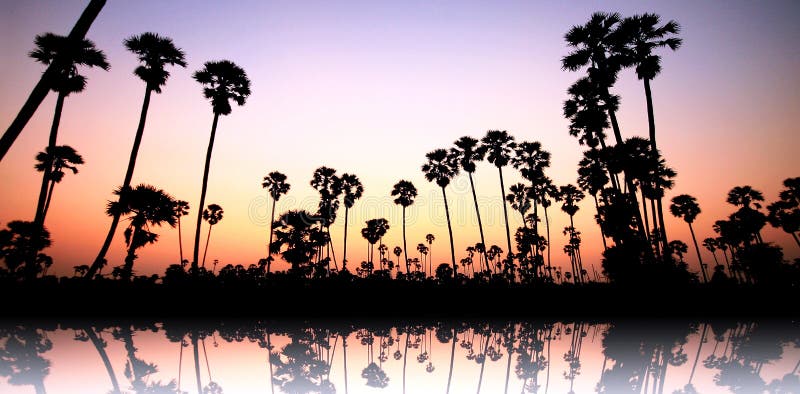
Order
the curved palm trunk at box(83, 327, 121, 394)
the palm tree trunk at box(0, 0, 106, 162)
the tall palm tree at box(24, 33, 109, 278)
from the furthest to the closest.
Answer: the tall palm tree at box(24, 33, 109, 278) → the palm tree trunk at box(0, 0, 106, 162) → the curved palm trunk at box(83, 327, 121, 394)

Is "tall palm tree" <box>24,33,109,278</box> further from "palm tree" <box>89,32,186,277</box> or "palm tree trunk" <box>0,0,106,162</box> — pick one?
"palm tree trunk" <box>0,0,106,162</box>

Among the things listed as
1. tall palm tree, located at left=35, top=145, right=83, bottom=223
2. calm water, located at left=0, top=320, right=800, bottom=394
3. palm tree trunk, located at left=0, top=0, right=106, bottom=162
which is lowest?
calm water, located at left=0, top=320, right=800, bottom=394

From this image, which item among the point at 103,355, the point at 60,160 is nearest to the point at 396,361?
the point at 103,355

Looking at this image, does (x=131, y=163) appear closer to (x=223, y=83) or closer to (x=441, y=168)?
(x=223, y=83)

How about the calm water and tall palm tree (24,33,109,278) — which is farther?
tall palm tree (24,33,109,278)

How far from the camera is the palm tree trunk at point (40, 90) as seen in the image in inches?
330

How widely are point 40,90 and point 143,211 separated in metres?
18.5

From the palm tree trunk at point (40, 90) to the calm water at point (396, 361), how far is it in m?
5.17

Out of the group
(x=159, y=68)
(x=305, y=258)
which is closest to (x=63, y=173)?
(x=159, y=68)

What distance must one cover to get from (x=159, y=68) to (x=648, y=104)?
100ft

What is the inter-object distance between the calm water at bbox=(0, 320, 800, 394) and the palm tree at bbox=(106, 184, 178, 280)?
12.5 metres

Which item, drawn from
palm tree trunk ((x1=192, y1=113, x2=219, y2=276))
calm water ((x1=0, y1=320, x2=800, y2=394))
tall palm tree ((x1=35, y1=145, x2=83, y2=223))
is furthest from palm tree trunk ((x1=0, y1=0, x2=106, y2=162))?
tall palm tree ((x1=35, y1=145, x2=83, y2=223))

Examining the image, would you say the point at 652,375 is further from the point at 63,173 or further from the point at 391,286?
the point at 63,173

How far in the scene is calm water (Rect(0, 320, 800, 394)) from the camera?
578 centimetres
